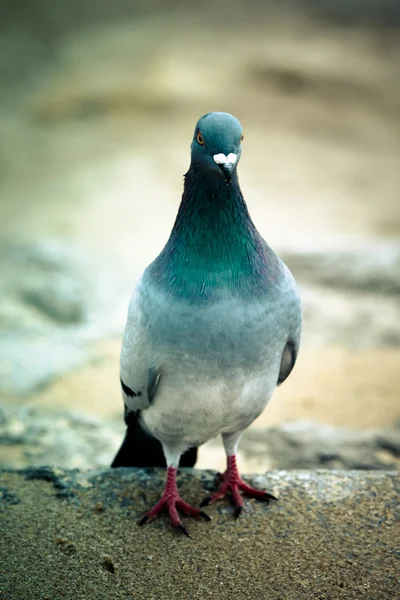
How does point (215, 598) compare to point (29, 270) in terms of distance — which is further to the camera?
point (29, 270)

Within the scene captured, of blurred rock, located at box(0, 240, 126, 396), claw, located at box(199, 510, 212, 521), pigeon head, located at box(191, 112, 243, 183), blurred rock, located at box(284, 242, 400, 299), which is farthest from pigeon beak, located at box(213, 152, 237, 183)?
blurred rock, located at box(284, 242, 400, 299)

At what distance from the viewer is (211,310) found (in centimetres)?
291

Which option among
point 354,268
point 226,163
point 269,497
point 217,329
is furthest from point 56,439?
point 354,268

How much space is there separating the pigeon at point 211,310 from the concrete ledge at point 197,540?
0.50 meters

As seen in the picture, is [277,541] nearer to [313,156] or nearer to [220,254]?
[220,254]

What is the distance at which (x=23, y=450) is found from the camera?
4.84 metres

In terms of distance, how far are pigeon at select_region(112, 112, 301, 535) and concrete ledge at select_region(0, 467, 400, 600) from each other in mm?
502

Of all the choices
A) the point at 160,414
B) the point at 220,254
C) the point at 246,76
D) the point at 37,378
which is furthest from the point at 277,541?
the point at 246,76

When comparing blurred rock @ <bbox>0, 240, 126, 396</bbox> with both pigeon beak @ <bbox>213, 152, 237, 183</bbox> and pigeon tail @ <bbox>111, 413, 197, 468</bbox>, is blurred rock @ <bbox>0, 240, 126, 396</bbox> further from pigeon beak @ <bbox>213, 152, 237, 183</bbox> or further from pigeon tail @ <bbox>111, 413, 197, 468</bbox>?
pigeon beak @ <bbox>213, 152, 237, 183</bbox>

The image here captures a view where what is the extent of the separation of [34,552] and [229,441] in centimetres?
101

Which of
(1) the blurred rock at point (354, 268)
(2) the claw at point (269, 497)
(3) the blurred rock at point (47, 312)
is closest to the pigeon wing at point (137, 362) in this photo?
(2) the claw at point (269, 497)

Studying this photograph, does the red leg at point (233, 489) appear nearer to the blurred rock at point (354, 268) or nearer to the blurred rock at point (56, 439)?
the blurred rock at point (56, 439)

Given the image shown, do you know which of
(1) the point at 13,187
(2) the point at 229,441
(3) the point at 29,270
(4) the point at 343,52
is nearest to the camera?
(2) the point at 229,441

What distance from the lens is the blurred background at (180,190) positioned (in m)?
5.47
